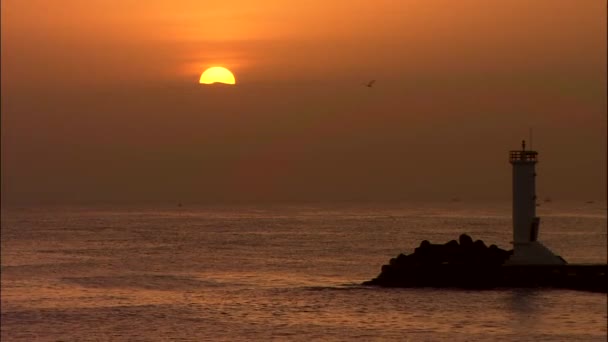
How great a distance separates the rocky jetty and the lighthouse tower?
1.93 ft

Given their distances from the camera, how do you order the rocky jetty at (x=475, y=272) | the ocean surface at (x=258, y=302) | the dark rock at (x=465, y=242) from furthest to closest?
the dark rock at (x=465, y=242)
the rocky jetty at (x=475, y=272)
the ocean surface at (x=258, y=302)

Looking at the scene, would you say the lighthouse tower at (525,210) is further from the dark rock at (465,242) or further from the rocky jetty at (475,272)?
the dark rock at (465,242)

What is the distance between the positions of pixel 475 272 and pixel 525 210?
11.8 ft

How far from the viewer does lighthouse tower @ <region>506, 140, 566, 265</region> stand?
4038 cm

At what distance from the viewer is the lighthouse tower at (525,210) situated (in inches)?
1590

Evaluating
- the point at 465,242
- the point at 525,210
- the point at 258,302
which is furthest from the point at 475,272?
the point at 258,302

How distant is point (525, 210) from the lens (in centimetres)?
4038

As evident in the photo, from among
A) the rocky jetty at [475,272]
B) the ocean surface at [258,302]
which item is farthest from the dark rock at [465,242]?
the ocean surface at [258,302]

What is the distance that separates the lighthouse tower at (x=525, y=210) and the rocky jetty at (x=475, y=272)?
0.59 m

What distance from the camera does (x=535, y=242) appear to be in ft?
134

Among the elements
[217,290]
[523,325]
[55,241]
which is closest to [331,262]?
[217,290]

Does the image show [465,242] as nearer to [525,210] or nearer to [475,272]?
[475,272]

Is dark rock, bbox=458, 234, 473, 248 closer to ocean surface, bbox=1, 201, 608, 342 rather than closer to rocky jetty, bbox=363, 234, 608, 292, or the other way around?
rocky jetty, bbox=363, 234, 608, 292

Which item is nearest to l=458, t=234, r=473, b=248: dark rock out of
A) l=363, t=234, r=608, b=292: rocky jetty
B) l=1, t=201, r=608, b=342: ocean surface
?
l=363, t=234, r=608, b=292: rocky jetty
